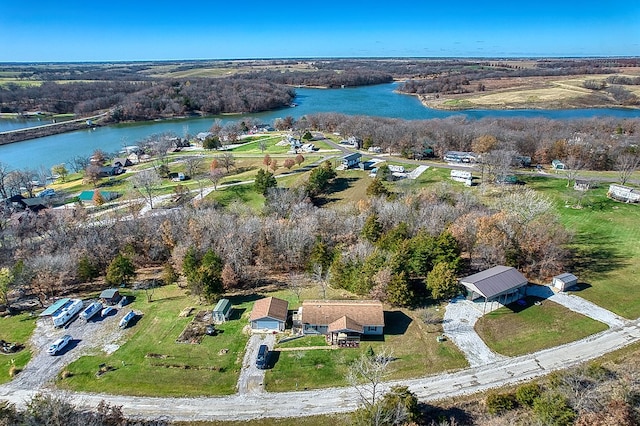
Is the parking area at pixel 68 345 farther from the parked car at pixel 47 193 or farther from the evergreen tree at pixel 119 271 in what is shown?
the parked car at pixel 47 193

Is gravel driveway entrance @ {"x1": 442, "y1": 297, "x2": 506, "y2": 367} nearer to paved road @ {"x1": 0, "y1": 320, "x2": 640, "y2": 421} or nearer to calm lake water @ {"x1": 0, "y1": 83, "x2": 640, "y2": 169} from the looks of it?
paved road @ {"x1": 0, "y1": 320, "x2": 640, "y2": 421}

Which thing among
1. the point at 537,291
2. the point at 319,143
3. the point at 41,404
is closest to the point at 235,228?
the point at 41,404

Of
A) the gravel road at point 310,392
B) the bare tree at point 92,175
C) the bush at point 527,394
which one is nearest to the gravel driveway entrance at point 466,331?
the gravel road at point 310,392

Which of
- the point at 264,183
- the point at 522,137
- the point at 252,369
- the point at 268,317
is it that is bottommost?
the point at 252,369

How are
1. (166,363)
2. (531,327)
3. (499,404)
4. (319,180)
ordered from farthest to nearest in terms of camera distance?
1. (319,180)
2. (531,327)
3. (166,363)
4. (499,404)

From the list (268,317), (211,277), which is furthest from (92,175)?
(268,317)

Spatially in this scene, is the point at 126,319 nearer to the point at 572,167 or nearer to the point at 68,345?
the point at 68,345

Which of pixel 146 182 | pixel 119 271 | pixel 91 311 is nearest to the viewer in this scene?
pixel 91 311
